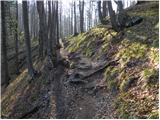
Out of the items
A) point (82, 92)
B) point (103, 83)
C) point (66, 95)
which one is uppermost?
point (103, 83)

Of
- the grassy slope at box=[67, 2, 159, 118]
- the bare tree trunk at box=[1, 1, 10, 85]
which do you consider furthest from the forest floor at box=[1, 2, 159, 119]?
the bare tree trunk at box=[1, 1, 10, 85]

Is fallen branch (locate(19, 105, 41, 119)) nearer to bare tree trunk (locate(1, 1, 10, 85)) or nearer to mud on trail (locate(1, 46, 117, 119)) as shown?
mud on trail (locate(1, 46, 117, 119))

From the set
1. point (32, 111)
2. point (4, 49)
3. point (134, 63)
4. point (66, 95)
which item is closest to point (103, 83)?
point (134, 63)

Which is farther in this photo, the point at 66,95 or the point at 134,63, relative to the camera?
the point at 66,95

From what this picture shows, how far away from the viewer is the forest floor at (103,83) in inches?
479

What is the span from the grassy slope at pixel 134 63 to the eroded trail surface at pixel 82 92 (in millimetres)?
490

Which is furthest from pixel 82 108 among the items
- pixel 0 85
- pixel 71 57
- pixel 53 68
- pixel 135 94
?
pixel 0 85

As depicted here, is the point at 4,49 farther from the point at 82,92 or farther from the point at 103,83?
the point at 103,83

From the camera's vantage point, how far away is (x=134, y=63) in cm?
1445

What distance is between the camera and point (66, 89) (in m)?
16.2

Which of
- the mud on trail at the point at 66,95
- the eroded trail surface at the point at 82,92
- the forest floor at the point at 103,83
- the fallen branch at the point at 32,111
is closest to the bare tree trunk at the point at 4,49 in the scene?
the forest floor at the point at 103,83

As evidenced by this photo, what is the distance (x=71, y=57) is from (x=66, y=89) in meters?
5.58

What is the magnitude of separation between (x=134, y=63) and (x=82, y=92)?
9.03ft

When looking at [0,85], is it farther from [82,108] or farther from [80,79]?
[82,108]
